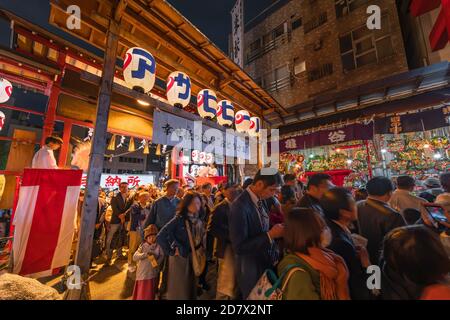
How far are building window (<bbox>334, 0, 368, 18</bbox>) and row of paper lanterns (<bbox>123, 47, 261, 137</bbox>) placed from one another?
10.3 meters

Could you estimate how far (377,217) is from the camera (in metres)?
2.64

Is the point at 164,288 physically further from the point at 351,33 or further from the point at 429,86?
the point at 351,33

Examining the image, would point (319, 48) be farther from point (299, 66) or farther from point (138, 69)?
point (138, 69)

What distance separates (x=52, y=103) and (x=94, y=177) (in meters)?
3.70

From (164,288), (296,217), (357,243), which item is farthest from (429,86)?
(164,288)

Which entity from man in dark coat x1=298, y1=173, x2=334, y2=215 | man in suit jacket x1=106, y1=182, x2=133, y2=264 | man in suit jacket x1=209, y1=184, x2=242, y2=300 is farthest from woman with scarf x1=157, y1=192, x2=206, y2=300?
man in suit jacket x1=106, y1=182, x2=133, y2=264

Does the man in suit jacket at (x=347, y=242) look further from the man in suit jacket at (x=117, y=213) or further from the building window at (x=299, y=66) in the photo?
the building window at (x=299, y=66)

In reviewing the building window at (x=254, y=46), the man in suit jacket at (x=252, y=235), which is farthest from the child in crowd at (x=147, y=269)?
the building window at (x=254, y=46)

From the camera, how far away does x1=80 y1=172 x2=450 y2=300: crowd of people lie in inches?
58.1

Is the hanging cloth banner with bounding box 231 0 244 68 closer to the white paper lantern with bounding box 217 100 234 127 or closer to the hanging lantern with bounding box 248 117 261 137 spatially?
the hanging lantern with bounding box 248 117 261 137

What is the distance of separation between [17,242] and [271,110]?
10032mm

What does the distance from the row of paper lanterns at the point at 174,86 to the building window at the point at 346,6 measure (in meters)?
10.3

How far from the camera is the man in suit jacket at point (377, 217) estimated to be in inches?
98.7

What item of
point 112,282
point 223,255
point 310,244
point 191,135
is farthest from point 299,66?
point 112,282
